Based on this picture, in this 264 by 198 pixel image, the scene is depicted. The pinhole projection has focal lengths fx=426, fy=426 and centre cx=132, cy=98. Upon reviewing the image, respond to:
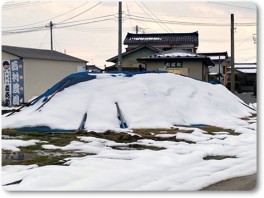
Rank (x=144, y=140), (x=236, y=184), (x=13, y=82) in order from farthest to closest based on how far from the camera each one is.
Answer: (x=13, y=82) → (x=144, y=140) → (x=236, y=184)

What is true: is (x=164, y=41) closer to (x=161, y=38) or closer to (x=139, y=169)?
(x=161, y=38)

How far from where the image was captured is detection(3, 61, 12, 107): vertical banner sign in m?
16.8

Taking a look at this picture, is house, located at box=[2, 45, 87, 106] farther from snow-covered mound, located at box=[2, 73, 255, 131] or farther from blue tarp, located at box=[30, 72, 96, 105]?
snow-covered mound, located at box=[2, 73, 255, 131]

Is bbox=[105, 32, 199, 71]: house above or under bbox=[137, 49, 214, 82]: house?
above

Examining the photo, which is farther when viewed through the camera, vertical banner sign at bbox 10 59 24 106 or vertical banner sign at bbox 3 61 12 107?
vertical banner sign at bbox 10 59 24 106

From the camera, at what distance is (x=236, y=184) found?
505 cm

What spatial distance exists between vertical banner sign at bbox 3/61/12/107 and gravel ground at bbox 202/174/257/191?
511 inches

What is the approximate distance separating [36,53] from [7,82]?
4.39 m

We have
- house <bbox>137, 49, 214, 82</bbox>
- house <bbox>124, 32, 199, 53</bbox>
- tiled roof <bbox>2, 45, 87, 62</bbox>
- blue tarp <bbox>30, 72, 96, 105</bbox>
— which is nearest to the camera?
blue tarp <bbox>30, 72, 96, 105</bbox>

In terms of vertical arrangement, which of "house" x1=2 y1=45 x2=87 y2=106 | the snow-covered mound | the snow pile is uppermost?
"house" x1=2 y1=45 x2=87 y2=106

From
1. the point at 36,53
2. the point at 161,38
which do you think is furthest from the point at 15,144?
the point at 161,38

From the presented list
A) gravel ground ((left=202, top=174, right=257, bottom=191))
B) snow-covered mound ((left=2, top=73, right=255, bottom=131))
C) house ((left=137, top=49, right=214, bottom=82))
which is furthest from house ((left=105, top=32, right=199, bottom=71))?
gravel ground ((left=202, top=174, right=257, bottom=191))

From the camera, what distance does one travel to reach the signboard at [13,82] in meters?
17.0

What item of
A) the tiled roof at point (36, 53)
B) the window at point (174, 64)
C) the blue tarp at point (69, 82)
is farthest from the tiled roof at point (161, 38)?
the blue tarp at point (69, 82)
